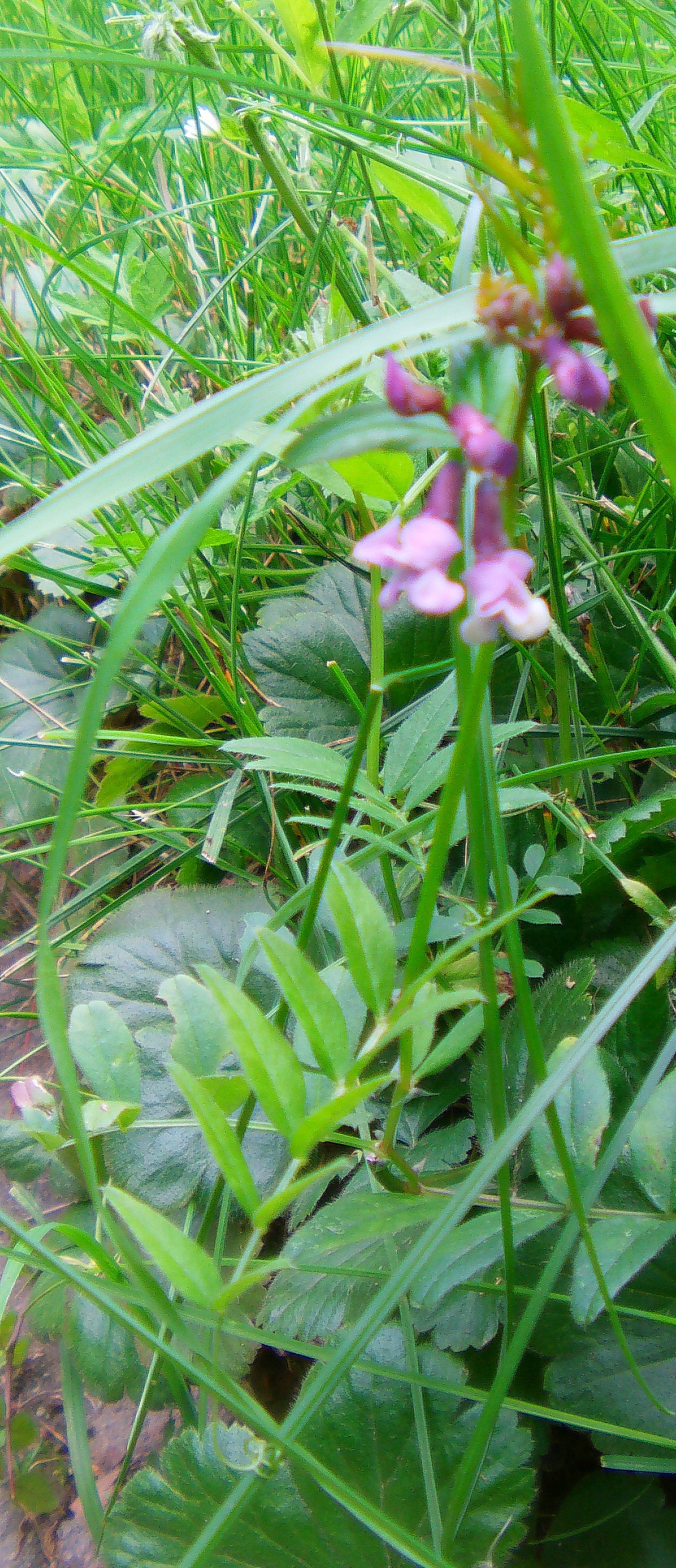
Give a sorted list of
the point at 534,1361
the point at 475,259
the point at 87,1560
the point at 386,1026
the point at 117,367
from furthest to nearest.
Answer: the point at 117,367 < the point at 475,259 < the point at 87,1560 < the point at 534,1361 < the point at 386,1026

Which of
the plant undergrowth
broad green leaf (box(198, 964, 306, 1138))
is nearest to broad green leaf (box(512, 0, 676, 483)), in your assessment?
the plant undergrowth

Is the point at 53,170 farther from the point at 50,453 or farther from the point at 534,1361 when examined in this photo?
the point at 534,1361

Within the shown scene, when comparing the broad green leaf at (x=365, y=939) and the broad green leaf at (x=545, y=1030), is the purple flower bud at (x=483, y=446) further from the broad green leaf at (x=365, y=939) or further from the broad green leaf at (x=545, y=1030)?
the broad green leaf at (x=545, y=1030)

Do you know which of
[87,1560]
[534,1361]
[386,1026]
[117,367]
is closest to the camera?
[386,1026]

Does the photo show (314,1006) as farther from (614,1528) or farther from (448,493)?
(614,1528)

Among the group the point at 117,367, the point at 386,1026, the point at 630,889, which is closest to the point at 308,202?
the point at 117,367

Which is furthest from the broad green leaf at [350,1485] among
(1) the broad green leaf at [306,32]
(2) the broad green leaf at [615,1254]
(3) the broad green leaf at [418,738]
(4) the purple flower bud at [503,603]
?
(1) the broad green leaf at [306,32]

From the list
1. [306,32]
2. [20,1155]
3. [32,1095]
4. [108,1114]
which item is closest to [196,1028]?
[108,1114]
